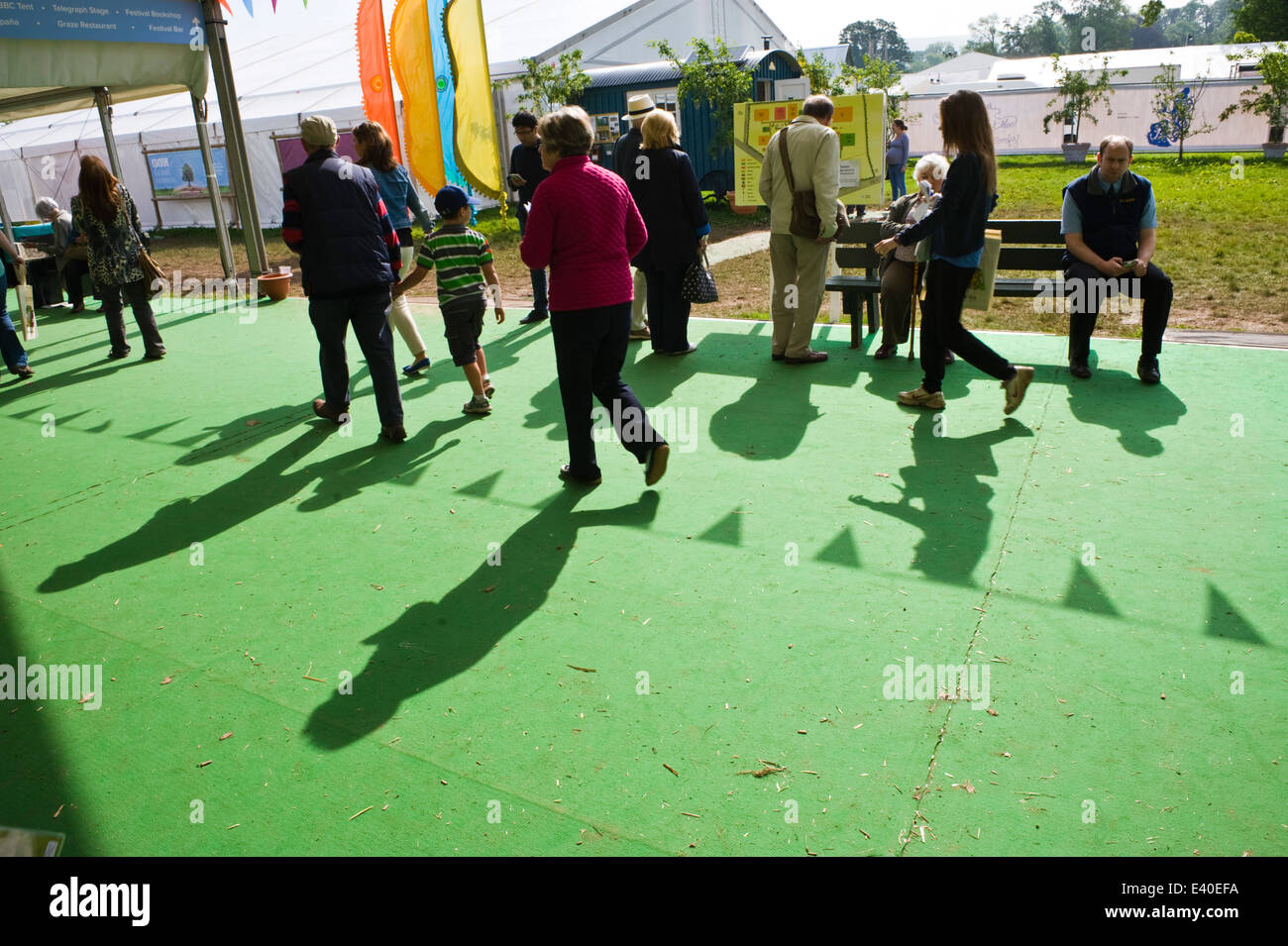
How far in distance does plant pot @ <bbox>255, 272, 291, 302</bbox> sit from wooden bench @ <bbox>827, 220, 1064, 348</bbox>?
719cm

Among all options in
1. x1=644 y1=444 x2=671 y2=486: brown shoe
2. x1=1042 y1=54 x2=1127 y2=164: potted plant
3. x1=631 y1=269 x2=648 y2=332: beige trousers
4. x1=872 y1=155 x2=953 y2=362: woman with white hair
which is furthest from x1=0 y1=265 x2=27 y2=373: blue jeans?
x1=1042 y1=54 x2=1127 y2=164: potted plant

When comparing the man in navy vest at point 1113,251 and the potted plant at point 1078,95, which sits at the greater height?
the potted plant at point 1078,95

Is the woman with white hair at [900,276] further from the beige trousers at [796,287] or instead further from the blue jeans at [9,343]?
the blue jeans at [9,343]

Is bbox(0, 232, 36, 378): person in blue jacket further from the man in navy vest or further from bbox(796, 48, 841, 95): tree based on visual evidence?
bbox(796, 48, 841, 95): tree

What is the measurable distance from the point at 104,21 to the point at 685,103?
11.7m

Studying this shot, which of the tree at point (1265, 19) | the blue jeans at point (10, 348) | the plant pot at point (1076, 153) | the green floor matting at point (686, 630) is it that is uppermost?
the tree at point (1265, 19)

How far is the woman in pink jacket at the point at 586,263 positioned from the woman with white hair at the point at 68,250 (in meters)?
9.55

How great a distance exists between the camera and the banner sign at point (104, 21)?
34.7ft

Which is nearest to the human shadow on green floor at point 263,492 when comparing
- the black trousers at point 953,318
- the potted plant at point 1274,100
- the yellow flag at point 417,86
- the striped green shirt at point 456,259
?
the striped green shirt at point 456,259

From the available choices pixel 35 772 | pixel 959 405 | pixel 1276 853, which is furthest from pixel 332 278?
pixel 1276 853

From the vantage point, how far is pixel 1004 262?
7.25 meters

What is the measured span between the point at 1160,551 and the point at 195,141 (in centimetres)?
2454

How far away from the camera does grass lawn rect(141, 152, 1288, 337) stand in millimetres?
8188

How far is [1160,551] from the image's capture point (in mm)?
3967
